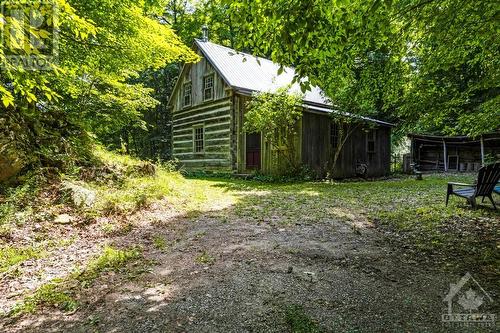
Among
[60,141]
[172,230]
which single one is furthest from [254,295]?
[60,141]

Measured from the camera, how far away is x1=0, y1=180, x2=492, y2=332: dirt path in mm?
2629

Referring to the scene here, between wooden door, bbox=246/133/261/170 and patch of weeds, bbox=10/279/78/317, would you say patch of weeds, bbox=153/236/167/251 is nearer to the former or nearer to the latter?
patch of weeds, bbox=10/279/78/317

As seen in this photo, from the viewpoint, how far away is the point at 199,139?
18781 millimetres

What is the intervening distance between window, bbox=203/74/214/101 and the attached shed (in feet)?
54.6

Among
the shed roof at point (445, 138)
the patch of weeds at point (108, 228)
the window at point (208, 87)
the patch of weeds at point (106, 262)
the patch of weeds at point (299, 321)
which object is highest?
the window at point (208, 87)

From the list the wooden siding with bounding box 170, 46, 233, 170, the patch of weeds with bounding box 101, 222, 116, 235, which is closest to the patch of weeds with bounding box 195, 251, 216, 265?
the patch of weeds with bounding box 101, 222, 116, 235

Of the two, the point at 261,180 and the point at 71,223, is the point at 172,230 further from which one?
the point at 261,180

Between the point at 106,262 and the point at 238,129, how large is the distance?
12.3 metres

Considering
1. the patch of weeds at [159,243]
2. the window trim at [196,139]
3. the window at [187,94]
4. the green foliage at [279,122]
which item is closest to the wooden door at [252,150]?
the green foliage at [279,122]

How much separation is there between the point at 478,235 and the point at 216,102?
14.1m

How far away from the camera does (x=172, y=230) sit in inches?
218

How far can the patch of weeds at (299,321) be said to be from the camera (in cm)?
249

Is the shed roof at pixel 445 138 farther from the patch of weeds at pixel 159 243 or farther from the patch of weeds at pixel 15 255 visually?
the patch of weeds at pixel 15 255

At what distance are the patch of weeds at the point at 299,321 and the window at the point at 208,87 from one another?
15.6 meters
